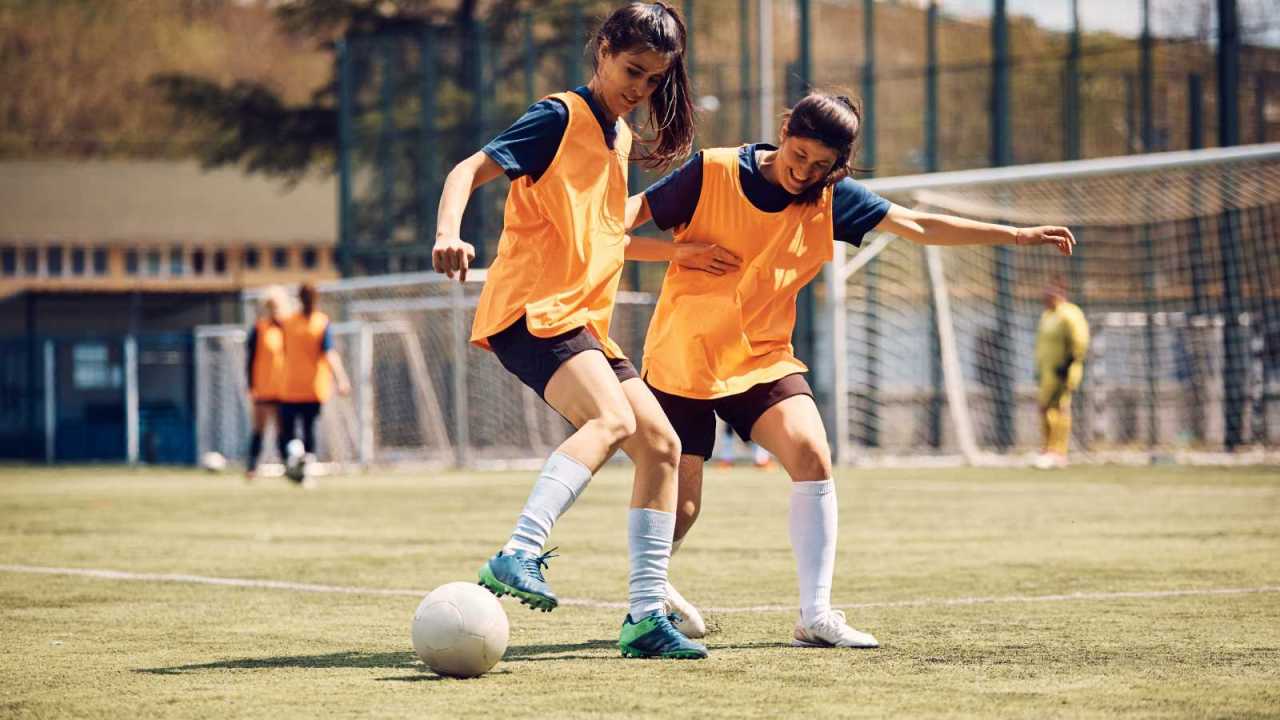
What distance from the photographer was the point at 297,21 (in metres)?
37.0

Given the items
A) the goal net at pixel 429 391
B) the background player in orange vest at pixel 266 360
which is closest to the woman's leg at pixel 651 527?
the background player in orange vest at pixel 266 360

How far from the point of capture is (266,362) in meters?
18.3

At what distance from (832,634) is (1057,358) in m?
14.1

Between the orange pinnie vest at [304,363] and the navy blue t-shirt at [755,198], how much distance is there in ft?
39.1

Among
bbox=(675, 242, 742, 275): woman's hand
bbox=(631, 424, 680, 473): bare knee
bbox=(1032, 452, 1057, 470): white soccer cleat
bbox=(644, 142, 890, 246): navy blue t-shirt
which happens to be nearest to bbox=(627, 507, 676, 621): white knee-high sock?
bbox=(631, 424, 680, 473): bare knee

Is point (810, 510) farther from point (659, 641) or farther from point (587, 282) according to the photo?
point (587, 282)

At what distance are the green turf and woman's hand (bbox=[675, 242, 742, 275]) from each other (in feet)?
3.84

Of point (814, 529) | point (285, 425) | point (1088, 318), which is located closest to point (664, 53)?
point (814, 529)

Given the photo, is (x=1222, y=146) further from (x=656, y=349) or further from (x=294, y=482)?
(x=656, y=349)

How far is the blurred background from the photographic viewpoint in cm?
2238

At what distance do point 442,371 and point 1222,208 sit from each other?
1078cm

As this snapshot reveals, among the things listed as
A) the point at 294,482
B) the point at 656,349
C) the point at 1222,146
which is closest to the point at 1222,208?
the point at 1222,146

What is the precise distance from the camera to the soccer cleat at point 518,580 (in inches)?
192

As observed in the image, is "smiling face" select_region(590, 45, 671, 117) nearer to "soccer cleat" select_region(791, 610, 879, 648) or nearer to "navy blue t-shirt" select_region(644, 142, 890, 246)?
"navy blue t-shirt" select_region(644, 142, 890, 246)
